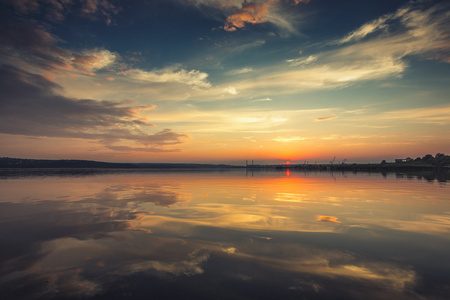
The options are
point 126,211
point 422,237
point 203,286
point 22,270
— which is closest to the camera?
point 203,286

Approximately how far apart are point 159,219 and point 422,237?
12087mm

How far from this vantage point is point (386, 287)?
5.77 metres

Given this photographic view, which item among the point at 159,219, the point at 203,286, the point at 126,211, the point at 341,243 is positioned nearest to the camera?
the point at 203,286

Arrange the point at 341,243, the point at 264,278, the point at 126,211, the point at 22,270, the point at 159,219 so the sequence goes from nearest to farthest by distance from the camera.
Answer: the point at 264,278 < the point at 22,270 < the point at 341,243 < the point at 159,219 < the point at 126,211

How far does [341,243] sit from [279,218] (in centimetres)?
425

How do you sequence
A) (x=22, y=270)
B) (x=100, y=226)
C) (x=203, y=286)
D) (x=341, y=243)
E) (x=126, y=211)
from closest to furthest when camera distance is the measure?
(x=203, y=286) < (x=22, y=270) < (x=341, y=243) < (x=100, y=226) < (x=126, y=211)

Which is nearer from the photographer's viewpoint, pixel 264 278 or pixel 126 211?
pixel 264 278

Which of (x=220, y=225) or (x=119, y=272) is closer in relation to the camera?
(x=119, y=272)

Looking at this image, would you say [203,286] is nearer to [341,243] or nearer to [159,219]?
[341,243]

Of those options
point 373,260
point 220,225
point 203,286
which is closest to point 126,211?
point 220,225

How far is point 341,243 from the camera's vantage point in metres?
9.00

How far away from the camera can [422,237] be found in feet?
31.8

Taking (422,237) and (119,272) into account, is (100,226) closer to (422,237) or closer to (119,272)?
(119,272)

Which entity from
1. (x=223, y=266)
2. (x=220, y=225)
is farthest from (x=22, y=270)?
(x=220, y=225)
